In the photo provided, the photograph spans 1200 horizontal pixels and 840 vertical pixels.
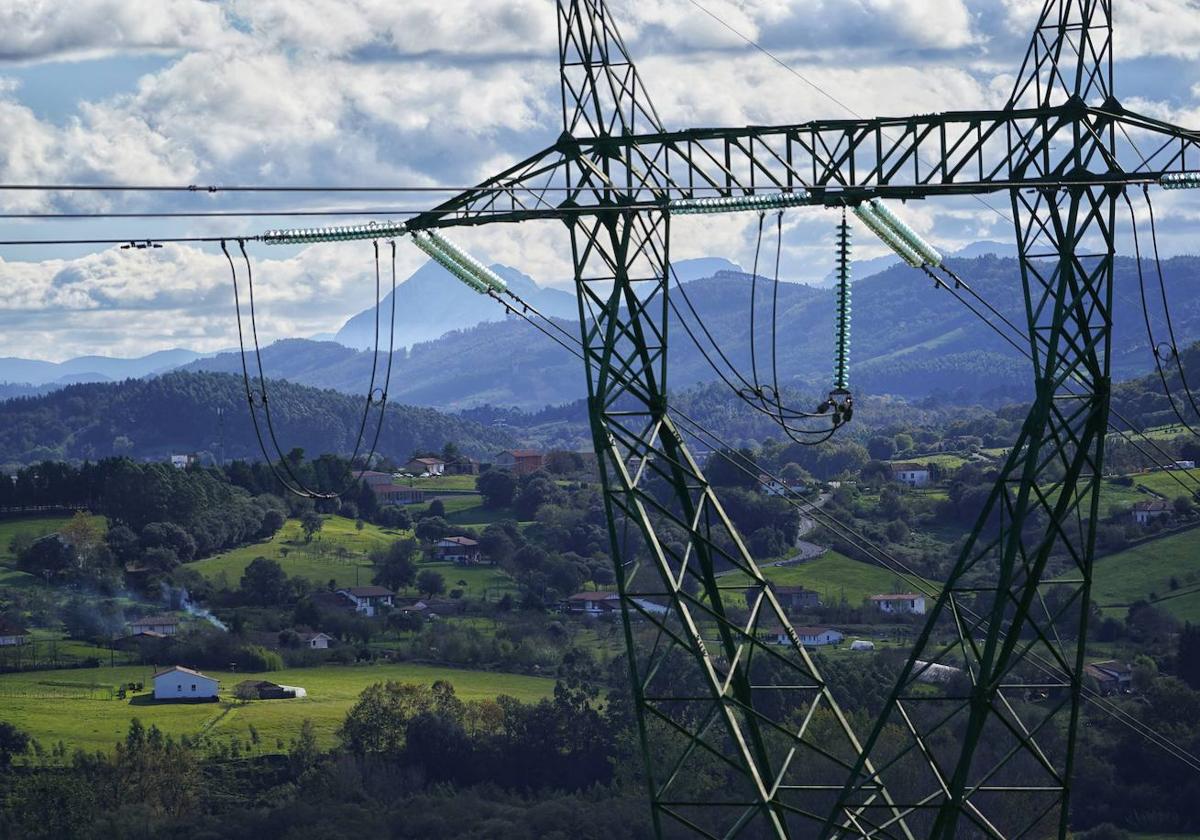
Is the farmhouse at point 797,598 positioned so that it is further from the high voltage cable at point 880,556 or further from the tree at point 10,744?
the tree at point 10,744

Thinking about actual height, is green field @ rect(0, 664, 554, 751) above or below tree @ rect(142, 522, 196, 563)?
below

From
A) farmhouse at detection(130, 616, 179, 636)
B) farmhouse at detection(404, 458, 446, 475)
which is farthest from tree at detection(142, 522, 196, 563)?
farmhouse at detection(404, 458, 446, 475)

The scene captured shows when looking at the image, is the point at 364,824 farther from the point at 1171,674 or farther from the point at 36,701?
the point at 1171,674

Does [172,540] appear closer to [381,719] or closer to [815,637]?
[815,637]

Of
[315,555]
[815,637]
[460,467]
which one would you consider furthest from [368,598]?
[460,467]

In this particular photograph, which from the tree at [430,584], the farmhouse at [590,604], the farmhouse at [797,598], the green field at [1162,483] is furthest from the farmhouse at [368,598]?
the green field at [1162,483]

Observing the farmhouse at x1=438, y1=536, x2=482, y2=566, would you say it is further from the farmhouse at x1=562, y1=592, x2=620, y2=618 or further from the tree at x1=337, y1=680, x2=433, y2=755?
the tree at x1=337, y1=680, x2=433, y2=755
